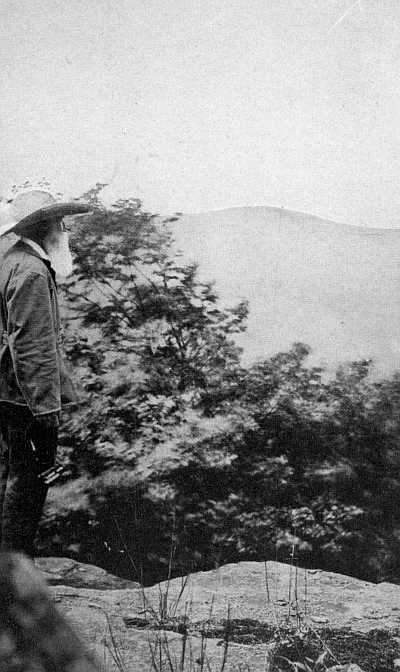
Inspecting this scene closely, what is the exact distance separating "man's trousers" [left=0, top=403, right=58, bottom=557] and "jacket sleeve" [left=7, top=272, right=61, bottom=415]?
0.13m

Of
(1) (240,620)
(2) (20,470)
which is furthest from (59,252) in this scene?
(1) (240,620)

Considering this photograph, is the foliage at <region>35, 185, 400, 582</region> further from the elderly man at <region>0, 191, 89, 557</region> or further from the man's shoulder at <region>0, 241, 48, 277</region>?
the man's shoulder at <region>0, 241, 48, 277</region>

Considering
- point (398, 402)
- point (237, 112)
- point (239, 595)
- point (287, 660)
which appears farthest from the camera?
point (237, 112)

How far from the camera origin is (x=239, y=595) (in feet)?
8.57

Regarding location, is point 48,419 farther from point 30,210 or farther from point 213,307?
point 213,307

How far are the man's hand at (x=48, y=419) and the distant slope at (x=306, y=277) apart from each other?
3.05 ft

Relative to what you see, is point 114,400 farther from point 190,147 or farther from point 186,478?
point 190,147

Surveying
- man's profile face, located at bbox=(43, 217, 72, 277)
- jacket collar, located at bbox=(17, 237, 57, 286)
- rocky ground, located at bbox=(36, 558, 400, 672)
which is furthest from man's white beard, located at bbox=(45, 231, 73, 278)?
rocky ground, located at bbox=(36, 558, 400, 672)

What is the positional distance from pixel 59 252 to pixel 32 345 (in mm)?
458

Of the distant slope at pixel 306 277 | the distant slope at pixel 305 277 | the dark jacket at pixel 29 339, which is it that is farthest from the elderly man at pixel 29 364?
the distant slope at pixel 306 277

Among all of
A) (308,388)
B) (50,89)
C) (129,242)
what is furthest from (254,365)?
(50,89)

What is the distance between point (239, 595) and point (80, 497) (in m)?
0.80

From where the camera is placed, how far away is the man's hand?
2340 millimetres

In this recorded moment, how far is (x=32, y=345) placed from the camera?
2336 millimetres
